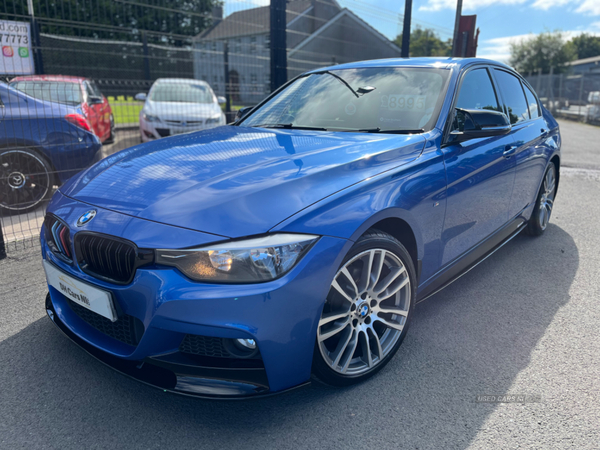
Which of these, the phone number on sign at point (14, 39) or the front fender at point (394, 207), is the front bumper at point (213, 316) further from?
the phone number on sign at point (14, 39)

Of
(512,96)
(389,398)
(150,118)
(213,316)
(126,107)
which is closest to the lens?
(213,316)

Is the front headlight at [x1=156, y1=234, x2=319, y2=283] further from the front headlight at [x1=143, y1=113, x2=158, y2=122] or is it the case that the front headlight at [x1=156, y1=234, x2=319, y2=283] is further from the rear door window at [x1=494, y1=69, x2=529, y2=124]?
the front headlight at [x1=143, y1=113, x2=158, y2=122]

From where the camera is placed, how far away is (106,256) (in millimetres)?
1989

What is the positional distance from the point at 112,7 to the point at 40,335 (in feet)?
21.9

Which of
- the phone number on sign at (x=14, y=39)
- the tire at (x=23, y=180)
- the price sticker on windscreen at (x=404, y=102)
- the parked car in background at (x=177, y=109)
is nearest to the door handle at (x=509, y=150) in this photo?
Answer: the price sticker on windscreen at (x=404, y=102)

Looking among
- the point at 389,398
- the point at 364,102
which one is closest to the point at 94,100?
the point at 364,102

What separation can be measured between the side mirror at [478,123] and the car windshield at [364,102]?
0.18 metres

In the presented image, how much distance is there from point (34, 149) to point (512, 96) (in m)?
4.72

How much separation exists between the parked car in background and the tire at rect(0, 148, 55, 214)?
163 inches

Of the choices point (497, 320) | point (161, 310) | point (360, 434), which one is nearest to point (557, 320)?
point (497, 320)

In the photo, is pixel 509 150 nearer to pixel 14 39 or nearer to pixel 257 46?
pixel 14 39

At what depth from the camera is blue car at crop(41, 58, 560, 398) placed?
6.04 feet

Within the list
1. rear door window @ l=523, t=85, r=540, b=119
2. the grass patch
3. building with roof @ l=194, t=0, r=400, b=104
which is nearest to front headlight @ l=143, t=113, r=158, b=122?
the grass patch

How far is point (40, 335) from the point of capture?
276cm
